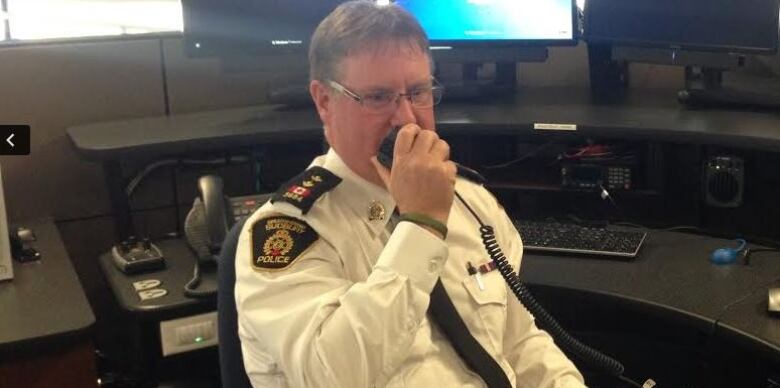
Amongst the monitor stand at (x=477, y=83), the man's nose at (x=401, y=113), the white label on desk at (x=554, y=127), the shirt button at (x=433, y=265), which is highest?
the man's nose at (x=401, y=113)

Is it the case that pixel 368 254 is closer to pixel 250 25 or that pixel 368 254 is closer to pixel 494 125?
pixel 494 125

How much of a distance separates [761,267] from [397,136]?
889mm

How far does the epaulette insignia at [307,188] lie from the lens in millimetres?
1283

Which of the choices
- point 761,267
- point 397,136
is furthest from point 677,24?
point 397,136

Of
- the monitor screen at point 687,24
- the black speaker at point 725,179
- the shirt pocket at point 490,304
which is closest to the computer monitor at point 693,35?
the monitor screen at point 687,24

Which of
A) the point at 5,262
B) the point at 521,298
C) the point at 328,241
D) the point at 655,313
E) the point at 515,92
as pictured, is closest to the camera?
the point at 328,241

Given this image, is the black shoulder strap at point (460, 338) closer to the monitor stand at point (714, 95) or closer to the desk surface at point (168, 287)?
the desk surface at point (168, 287)

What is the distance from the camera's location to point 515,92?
246 centimetres

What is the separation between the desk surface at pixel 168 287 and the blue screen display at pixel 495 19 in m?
0.84

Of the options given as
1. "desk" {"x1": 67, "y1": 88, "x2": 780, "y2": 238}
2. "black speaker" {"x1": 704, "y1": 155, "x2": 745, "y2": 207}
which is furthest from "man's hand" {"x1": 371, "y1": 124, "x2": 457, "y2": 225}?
"black speaker" {"x1": 704, "y1": 155, "x2": 745, "y2": 207}

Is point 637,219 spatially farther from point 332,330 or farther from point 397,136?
point 332,330

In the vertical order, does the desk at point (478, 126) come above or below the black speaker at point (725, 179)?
above

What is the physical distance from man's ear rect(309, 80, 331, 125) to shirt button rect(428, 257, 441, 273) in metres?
0.26

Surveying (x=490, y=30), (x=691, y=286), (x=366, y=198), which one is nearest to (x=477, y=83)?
(x=490, y=30)
